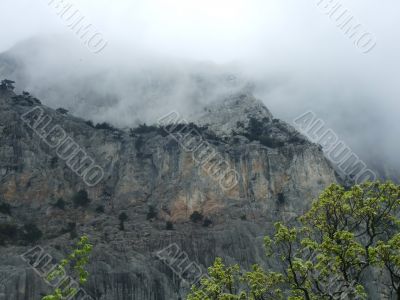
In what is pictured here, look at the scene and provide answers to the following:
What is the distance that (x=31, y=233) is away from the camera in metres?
71.1

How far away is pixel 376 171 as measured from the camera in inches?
4461

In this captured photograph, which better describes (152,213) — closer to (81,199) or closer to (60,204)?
(81,199)

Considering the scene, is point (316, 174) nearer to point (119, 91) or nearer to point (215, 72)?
point (215, 72)

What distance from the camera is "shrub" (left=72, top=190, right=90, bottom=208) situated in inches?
3223

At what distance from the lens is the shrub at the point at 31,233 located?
70.2 metres

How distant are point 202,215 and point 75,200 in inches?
850

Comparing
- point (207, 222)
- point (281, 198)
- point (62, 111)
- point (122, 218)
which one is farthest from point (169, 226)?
point (62, 111)

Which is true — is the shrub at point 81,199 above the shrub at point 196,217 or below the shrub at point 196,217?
above

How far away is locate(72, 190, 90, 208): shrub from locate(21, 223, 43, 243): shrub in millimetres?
9739

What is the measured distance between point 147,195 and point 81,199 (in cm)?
1140

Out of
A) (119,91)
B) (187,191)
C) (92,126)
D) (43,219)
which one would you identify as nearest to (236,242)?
(187,191)

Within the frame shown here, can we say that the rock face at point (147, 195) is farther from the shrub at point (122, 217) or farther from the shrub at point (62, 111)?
the shrub at point (62, 111)

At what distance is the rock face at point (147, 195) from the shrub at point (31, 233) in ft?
A: 1.14

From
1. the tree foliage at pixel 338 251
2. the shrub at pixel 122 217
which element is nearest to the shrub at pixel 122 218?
the shrub at pixel 122 217
